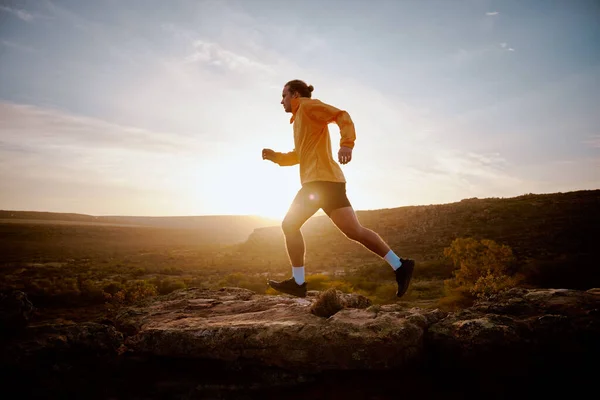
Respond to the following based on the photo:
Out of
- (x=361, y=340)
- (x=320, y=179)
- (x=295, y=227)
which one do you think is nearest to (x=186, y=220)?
(x=295, y=227)

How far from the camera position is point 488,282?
29.8 ft

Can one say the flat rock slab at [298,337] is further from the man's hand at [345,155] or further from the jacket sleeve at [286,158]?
the jacket sleeve at [286,158]

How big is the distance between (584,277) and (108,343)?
14186 mm

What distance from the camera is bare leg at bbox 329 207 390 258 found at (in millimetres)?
3113

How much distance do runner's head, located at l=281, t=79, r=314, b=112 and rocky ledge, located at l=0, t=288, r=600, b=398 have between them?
6.97 feet

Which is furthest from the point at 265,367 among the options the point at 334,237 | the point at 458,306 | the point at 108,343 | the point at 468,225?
the point at 334,237

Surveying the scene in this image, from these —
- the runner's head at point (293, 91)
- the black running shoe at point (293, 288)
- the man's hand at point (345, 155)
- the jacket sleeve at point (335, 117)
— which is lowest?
the black running shoe at point (293, 288)

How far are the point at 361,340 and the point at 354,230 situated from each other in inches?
39.0

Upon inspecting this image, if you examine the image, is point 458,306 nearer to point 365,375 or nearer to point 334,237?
point 365,375

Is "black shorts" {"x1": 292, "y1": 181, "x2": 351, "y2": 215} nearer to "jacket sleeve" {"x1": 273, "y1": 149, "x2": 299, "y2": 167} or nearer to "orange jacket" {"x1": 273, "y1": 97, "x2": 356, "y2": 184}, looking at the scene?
"orange jacket" {"x1": 273, "y1": 97, "x2": 356, "y2": 184}

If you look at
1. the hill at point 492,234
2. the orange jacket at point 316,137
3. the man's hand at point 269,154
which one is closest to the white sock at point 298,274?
the orange jacket at point 316,137

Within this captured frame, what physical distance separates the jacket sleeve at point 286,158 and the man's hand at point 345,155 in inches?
40.4

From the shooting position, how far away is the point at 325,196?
3.21 m

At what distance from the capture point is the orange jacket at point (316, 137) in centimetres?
321
